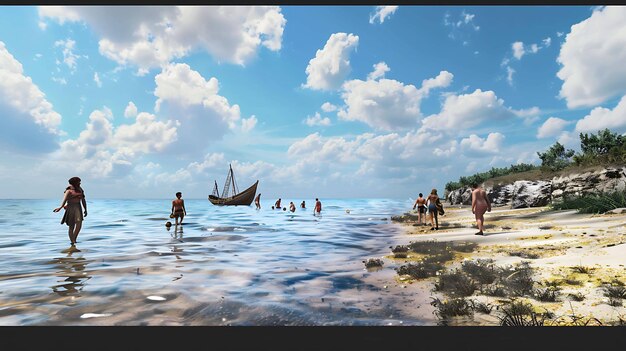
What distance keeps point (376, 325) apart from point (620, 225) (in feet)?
41.1

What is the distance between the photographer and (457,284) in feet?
21.8

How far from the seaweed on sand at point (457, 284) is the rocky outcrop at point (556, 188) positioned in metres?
18.4

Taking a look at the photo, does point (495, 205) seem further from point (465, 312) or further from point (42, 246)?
point (42, 246)

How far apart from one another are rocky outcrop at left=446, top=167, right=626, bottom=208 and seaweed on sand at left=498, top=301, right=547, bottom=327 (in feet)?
64.2

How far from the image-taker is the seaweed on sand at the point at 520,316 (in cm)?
476

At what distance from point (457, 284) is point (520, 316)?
1.79 meters

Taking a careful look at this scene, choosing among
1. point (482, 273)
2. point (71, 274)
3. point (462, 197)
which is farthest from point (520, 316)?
point (462, 197)

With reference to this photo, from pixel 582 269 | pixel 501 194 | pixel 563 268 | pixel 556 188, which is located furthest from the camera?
pixel 501 194

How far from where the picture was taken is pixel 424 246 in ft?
41.5

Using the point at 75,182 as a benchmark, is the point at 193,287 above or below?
below

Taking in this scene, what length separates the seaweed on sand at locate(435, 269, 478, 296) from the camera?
6.44 m

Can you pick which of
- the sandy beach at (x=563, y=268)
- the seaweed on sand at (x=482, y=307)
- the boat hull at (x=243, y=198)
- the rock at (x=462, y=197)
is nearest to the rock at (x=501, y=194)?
the rock at (x=462, y=197)

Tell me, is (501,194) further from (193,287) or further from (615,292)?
(193,287)

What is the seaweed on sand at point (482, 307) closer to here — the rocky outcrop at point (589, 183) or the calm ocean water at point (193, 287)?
the calm ocean water at point (193, 287)
